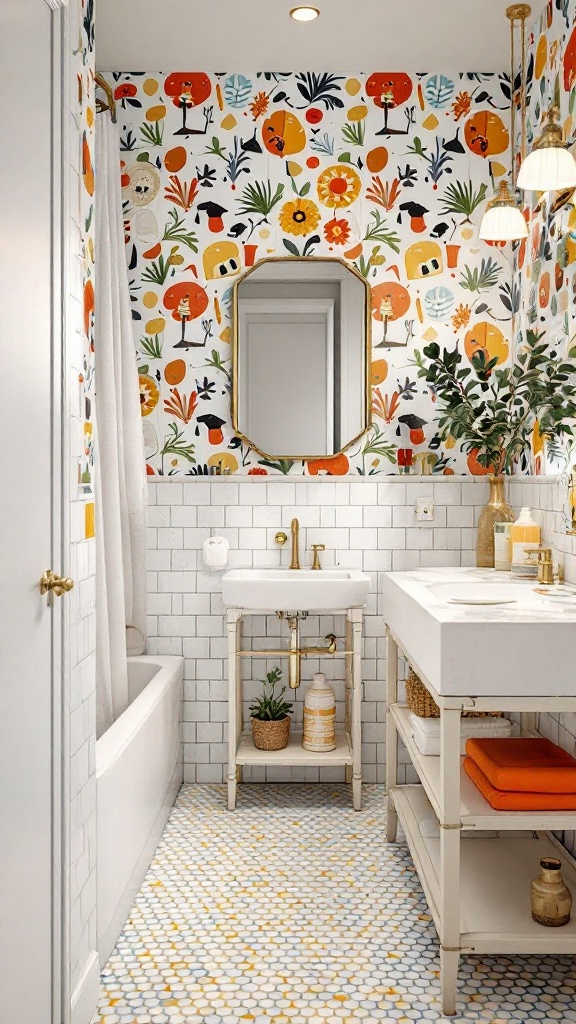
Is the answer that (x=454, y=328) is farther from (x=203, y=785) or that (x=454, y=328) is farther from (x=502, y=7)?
(x=203, y=785)

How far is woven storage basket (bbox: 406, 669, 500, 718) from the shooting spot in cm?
262

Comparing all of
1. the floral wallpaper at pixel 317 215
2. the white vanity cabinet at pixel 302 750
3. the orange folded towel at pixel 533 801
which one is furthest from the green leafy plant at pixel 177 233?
the orange folded towel at pixel 533 801

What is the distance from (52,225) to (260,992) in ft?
6.24

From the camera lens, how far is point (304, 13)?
310cm

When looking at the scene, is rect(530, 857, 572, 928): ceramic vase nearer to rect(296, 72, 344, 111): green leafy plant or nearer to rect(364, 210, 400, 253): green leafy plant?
rect(364, 210, 400, 253): green leafy plant

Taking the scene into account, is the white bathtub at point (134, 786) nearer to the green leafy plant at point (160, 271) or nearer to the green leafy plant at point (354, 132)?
the green leafy plant at point (160, 271)

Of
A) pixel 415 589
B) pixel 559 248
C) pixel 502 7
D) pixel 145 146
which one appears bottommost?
pixel 415 589

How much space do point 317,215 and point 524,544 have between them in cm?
168

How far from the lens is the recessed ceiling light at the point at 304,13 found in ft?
10.1

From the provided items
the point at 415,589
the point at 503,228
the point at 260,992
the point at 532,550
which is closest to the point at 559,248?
the point at 503,228

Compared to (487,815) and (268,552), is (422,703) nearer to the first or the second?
(487,815)

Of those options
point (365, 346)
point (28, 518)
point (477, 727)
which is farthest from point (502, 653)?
point (365, 346)

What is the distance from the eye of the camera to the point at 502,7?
10.2 ft

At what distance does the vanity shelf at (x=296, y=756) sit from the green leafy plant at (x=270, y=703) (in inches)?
5.0
